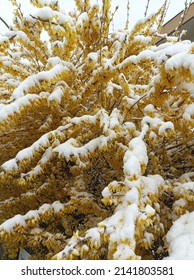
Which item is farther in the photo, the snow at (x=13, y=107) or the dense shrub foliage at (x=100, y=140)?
the snow at (x=13, y=107)

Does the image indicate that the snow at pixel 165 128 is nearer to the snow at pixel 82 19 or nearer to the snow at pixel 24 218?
the snow at pixel 24 218

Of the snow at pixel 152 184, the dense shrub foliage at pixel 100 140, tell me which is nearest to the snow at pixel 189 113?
the dense shrub foliage at pixel 100 140

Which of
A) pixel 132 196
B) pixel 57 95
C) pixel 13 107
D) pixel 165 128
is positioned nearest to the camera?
pixel 132 196

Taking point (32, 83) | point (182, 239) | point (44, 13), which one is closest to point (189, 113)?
point (182, 239)

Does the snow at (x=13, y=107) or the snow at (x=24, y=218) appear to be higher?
the snow at (x=13, y=107)

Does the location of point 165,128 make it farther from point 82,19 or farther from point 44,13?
point 82,19

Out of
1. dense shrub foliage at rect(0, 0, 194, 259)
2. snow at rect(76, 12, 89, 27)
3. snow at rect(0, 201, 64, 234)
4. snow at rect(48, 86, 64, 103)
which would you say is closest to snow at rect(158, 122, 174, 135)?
dense shrub foliage at rect(0, 0, 194, 259)

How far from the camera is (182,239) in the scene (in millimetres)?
1728

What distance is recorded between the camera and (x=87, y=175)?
3.06 meters

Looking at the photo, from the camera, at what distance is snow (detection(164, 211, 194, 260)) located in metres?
1.60

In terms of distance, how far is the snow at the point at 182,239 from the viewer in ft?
5.26

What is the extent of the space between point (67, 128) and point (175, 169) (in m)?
1.17

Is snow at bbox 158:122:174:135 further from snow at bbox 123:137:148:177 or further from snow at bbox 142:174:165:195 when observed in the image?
snow at bbox 142:174:165:195
